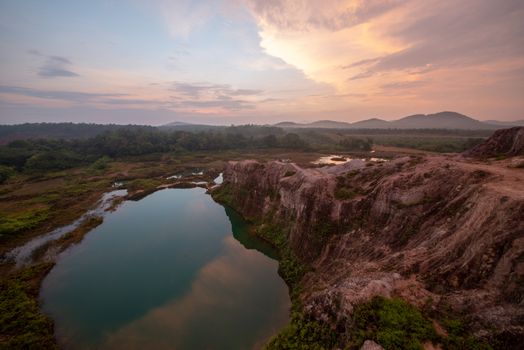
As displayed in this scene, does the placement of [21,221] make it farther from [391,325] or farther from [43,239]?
[391,325]

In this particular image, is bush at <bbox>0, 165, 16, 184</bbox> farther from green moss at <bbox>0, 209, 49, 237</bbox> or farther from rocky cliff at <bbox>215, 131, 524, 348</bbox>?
rocky cliff at <bbox>215, 131, 524, 348</bbox>

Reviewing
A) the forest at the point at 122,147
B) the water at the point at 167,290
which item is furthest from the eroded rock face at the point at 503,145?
the forest at the point at 122,147

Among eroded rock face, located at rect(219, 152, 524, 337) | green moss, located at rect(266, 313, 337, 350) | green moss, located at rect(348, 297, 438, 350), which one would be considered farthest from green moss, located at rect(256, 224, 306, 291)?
green moss, located at rect(348, 297, 438, 350)

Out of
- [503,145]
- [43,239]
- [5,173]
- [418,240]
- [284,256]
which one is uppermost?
[503,145]

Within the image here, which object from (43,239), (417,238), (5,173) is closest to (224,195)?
(43,239)

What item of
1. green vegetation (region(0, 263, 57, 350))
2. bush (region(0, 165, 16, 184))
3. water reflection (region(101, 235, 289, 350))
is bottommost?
water reflection (region(101, 235, 289, 350))

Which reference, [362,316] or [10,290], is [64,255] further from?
[362,316]
